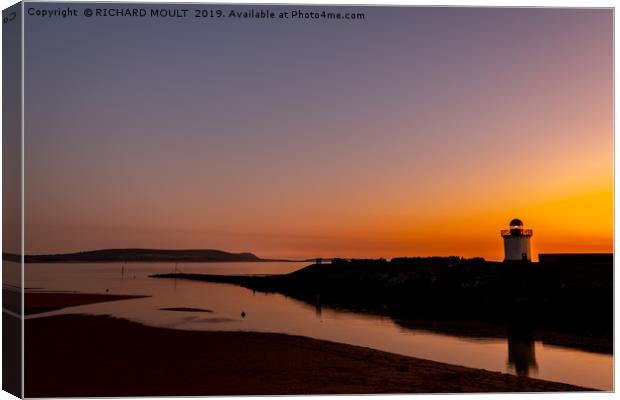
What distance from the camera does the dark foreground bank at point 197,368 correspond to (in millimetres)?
7070

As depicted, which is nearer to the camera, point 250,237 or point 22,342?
point 22,342

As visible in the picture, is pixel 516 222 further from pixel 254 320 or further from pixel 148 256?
pixel 148 256

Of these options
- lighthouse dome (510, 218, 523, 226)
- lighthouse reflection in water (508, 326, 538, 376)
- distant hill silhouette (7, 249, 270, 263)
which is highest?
lighthouse dome (510, 218, 523, 226)

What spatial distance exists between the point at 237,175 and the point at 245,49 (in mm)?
1322

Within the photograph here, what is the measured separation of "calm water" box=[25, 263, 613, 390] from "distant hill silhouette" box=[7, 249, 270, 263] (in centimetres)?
8

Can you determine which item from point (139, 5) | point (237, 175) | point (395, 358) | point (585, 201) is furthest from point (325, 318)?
point (139, 5)

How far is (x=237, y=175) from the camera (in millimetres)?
7785

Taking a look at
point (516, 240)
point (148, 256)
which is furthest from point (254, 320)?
point (516, 240)

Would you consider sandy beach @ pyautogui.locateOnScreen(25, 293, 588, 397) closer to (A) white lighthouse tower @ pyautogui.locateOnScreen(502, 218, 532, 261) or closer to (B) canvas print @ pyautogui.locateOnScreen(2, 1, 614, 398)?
(B) canvas print @ pyautogui.locateOnScreen(2, 1, 614, 398)

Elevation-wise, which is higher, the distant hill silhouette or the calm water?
the distant hill silhouette

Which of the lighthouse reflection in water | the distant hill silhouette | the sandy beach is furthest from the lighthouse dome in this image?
the distant hill silhouette

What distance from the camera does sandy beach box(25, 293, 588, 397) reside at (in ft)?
23.2

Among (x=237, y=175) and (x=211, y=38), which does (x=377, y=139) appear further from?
(x=211, y=38)

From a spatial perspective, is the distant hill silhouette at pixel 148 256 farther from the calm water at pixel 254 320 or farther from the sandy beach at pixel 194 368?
the sandy beach at pixel 194 368
